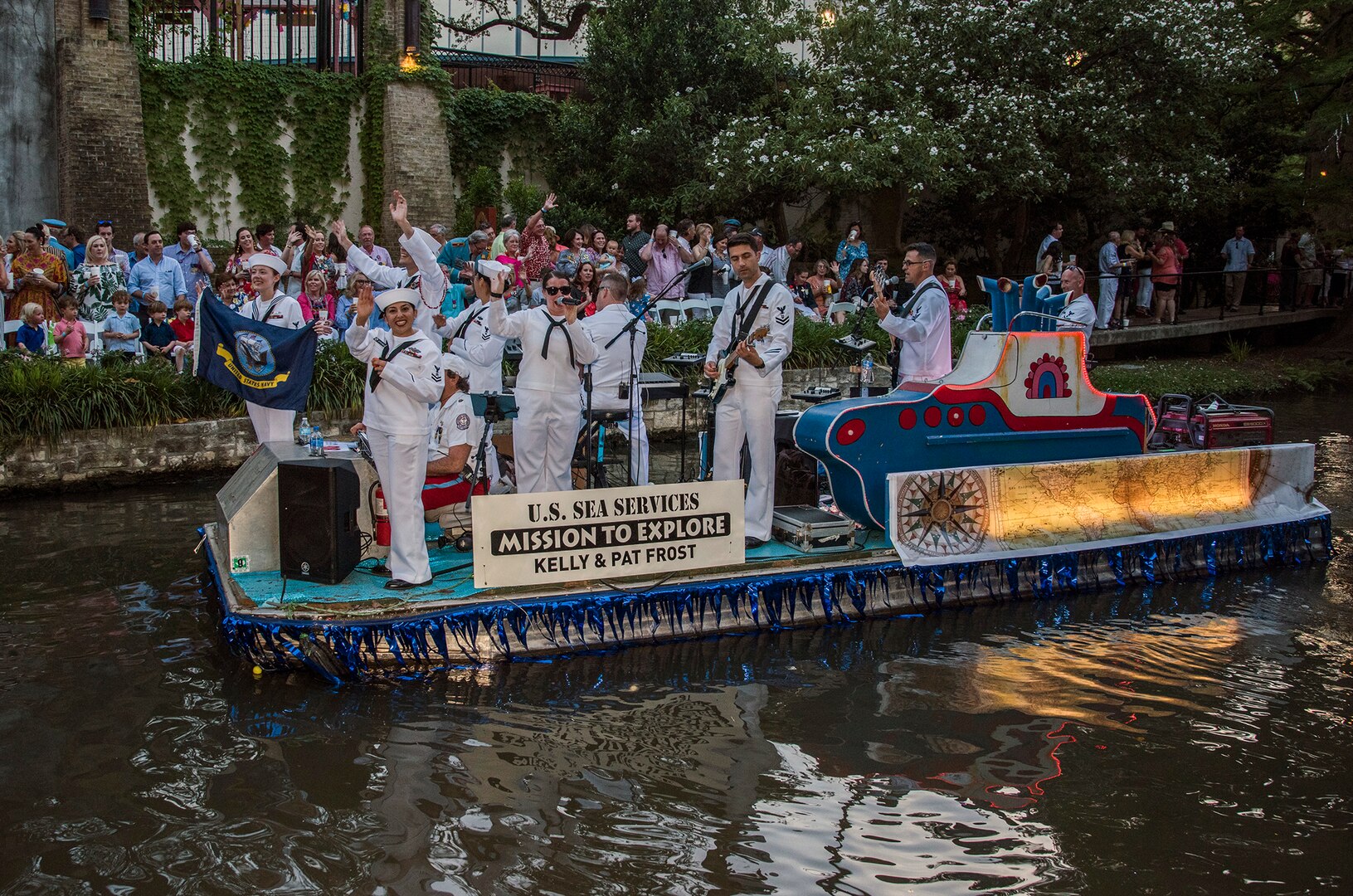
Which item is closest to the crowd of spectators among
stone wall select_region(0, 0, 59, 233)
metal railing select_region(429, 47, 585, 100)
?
stone wall select_region(0, 0, 59, 233)

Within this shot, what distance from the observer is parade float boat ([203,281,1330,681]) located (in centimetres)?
710

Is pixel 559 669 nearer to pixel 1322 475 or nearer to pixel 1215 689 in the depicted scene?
pixel 1215 689

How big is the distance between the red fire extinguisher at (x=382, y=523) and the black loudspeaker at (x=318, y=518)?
44 centimetres

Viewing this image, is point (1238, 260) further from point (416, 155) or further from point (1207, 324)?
point (416, 155)

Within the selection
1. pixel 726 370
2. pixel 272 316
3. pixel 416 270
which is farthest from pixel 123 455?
pixel 726 370

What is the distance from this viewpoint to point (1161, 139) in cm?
2209

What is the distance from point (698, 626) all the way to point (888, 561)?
4.68 feet

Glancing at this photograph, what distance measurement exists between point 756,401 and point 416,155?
49.4 feet

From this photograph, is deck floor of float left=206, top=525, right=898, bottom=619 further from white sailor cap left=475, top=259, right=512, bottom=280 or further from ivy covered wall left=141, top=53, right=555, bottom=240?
ivy covered wall left=141, top=53, right=555, bottom=240

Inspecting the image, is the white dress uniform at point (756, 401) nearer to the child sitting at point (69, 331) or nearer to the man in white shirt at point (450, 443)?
the man in white shirt at point (450, 443)

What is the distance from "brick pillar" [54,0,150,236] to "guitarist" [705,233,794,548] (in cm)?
1402

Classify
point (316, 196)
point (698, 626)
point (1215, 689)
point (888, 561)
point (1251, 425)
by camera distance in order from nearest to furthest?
point (1215, 689)
point (698, 626)
point (888, 561)
point (1251, 425)
point (316, 196)

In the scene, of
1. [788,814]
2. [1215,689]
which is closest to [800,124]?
[1215,689]

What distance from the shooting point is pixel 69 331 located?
12.4 m
